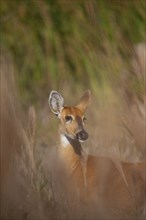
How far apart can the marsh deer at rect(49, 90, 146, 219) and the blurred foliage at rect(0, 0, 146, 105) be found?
660mm

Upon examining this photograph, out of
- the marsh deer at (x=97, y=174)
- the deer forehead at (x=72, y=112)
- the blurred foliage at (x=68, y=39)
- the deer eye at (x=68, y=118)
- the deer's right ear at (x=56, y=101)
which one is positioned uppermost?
the blurred foliage at (x=68, y=39)

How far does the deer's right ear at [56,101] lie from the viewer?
4.67 metres

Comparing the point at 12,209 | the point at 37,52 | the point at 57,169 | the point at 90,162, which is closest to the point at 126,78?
the point at 90,162

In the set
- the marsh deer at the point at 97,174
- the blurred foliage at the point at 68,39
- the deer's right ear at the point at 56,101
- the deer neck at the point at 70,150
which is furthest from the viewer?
the blurred foliage at the point at 68,39

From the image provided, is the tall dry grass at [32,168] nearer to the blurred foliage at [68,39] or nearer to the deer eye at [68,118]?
the deer eye at [68,118]

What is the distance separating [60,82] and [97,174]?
32.8 inches

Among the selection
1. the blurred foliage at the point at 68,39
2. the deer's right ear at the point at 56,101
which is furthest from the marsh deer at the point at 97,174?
the blurred foliage at the point at 68,39

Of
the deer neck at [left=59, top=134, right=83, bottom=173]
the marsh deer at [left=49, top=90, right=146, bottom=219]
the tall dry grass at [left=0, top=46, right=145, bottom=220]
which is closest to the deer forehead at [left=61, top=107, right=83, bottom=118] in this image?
the marsh deer at [left=49, top=90, right=146, bottom=219]

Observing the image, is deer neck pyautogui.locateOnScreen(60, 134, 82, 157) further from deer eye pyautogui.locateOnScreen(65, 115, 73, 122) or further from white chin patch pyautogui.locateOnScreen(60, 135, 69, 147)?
deer eye pyautogui.locateOnScreen(65, 115, 73, 122)

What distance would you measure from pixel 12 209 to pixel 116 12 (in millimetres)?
2541

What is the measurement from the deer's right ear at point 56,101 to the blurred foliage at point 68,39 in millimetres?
642

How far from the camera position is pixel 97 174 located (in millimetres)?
4344

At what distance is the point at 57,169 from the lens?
385cm

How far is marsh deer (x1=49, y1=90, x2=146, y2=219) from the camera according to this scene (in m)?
4.11
